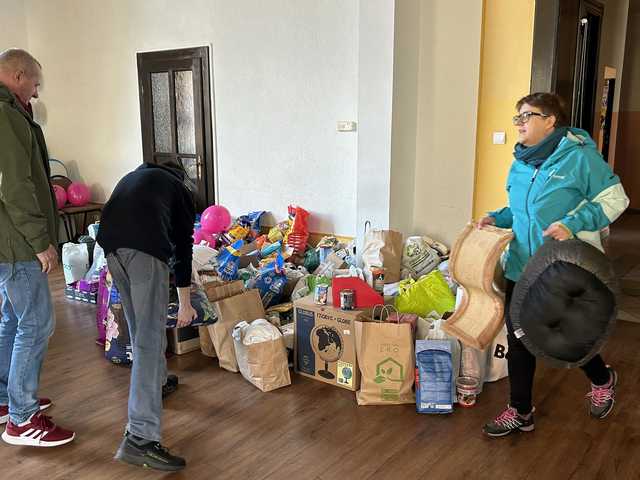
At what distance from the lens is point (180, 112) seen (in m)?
5.96

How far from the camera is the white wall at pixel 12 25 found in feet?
22.9

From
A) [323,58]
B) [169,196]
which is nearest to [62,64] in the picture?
[323,58]

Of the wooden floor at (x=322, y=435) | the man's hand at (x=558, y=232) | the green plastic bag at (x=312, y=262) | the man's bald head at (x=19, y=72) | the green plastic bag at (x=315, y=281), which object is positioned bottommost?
the wooden floor at (x=322, y=435)

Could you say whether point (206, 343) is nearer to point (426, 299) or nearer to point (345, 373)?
point (345, 373)

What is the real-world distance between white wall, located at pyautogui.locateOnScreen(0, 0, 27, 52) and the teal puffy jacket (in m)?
6.83

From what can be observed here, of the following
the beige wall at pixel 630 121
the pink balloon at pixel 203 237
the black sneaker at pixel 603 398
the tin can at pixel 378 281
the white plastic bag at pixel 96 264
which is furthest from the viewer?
the beige wall at pixel 630 121

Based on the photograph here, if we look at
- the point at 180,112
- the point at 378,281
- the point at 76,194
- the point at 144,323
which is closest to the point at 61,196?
the point at 76,194

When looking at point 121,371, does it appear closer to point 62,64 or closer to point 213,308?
point 213,308

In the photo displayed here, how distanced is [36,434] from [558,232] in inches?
89.4

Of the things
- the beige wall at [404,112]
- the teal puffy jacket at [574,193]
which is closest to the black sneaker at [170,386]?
the teal puffy jacket at [574,193]

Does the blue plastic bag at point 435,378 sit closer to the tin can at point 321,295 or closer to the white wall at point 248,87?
the tin can at point 321,295

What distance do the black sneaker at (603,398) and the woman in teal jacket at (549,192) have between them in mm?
417

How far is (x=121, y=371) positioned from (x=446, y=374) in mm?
1784

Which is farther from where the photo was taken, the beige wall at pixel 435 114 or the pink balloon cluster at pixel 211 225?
the pink balloon cluster at pixel 211 225
